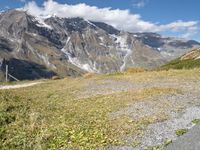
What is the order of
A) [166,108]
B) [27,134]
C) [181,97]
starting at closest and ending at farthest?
[27,134]
[166,108]
[181,97]

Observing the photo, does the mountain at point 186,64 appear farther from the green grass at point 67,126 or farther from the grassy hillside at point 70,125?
the green grass at point 67,126

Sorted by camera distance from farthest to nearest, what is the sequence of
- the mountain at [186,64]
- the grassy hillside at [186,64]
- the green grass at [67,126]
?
the mountain at [186,64] < the grassy hillside at [186,64] < the green grass at [67,126]

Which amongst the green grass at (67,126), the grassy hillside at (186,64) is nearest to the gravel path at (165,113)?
the green grass at (67,126)

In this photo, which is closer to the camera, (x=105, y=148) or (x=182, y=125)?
(x=105, y=148)

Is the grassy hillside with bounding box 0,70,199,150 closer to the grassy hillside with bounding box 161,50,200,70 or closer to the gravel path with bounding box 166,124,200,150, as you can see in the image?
the gravel path with bounding box 166,124,200,150

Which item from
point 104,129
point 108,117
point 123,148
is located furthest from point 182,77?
point 123,148

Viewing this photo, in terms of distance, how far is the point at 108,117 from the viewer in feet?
82.9

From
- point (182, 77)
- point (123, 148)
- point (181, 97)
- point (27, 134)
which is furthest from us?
point (182, 77)

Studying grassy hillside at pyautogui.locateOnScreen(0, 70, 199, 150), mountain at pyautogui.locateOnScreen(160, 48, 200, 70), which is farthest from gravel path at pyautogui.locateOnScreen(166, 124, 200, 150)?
mountain at pyautogui.locateOnScreen(160, 48, 200, 70)

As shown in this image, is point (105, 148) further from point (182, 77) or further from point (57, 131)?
point (182, 77)

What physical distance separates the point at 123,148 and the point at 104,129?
367 centimetres

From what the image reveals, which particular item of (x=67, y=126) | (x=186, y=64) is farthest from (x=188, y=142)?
(x=186, y=64)

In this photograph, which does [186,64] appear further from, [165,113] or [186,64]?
[165,113]

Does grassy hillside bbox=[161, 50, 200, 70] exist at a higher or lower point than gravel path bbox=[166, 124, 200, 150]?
higher
